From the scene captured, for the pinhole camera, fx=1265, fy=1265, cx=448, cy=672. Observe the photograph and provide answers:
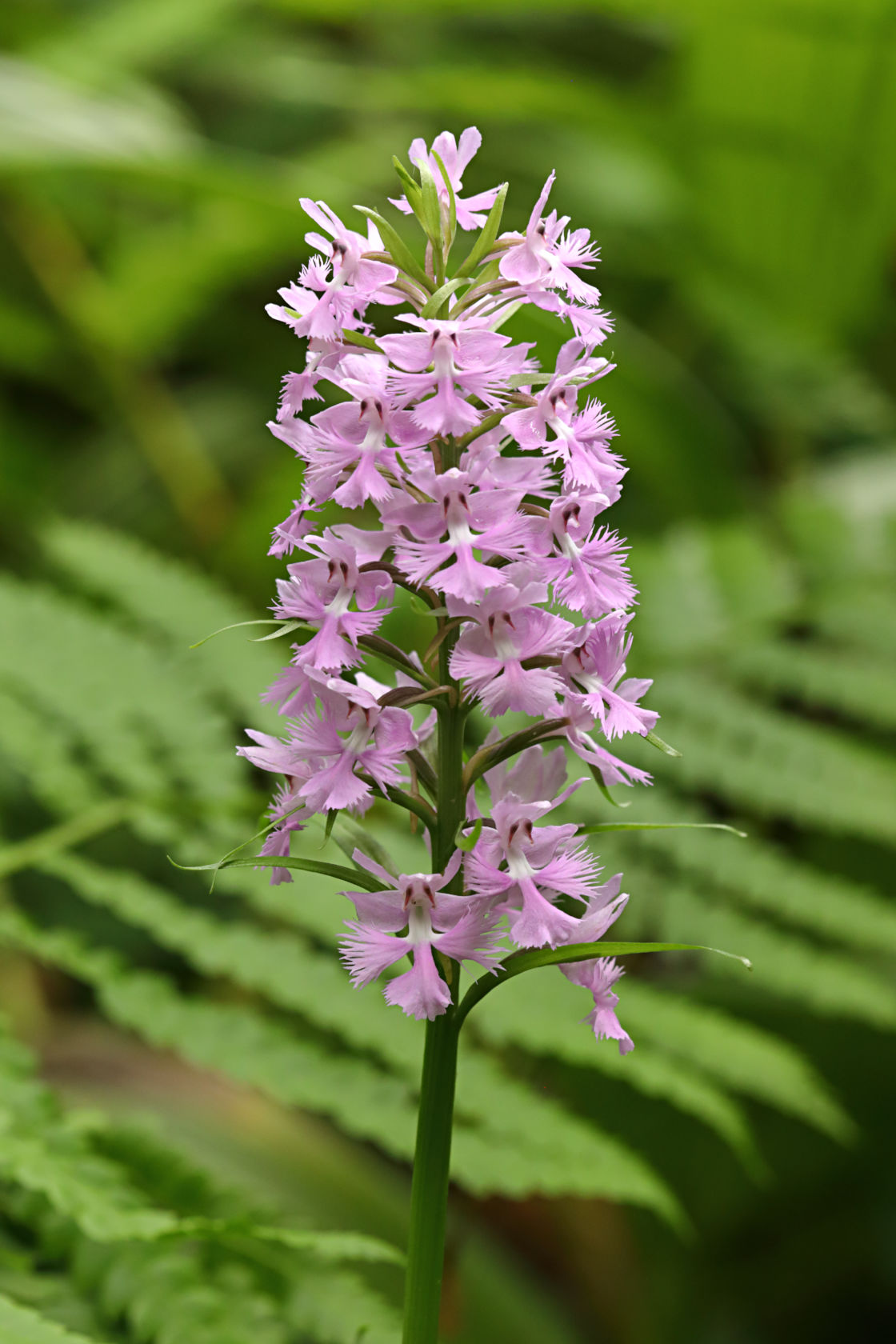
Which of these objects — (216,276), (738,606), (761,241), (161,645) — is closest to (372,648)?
(161,645)

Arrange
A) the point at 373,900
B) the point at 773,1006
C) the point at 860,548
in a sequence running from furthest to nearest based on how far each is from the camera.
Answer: the point at 860,548, the point at 773,1006, the point at 373,900

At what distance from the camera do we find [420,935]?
0.79 m

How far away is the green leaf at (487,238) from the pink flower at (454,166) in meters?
0.02

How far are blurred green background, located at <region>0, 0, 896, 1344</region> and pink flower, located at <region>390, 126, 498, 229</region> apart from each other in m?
1.06

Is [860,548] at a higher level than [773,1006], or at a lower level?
higher

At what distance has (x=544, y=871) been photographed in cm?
81

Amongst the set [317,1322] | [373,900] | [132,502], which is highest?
[132,502]

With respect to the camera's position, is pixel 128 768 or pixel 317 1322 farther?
pixel 128 768

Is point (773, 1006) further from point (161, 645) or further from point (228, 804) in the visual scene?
point (161, 645)

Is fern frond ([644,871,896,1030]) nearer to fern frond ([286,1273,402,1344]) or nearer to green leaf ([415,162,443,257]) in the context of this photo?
fern frond ([286,1273,402,1344])

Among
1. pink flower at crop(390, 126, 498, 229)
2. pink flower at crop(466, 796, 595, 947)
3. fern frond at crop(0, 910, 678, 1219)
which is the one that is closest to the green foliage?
fern frond at crop(0, 910, 678, 1219)

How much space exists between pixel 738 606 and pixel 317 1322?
1.89 m

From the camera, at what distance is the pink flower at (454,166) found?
869 mm

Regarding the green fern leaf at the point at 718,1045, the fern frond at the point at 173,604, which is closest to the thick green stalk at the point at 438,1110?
the green fern leaf at the point at 718,1045
